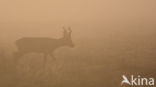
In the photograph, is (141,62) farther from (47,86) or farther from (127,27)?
(47,86)

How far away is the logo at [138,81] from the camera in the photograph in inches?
111

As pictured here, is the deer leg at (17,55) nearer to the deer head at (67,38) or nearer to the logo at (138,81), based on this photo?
the deer head at (67,38)

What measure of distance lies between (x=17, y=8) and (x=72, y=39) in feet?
2.41

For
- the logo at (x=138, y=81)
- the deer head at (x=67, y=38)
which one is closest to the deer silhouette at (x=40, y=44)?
the deer head at (x=67, y=38)

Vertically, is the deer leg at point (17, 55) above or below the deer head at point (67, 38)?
below

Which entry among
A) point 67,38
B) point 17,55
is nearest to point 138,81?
point 67,38

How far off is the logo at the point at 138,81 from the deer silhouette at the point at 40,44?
0.75 meters

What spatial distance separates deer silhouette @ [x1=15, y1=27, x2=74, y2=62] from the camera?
285 centimetres

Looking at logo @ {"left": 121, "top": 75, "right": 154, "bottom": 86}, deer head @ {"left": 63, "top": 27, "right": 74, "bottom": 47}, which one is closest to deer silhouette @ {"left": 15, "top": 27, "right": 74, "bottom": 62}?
deer head @ {"left": 63, "top": 27, "right": 74, "bottom": 47}

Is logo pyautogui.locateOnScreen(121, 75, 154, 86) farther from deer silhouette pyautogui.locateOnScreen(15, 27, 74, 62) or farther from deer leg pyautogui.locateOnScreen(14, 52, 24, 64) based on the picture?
deer leg pyautogui.locateOnScreen(14, 52, 24, 64)

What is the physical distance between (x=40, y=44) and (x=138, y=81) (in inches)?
45.1

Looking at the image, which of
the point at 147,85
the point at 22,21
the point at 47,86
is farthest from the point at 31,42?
the point at 147,85

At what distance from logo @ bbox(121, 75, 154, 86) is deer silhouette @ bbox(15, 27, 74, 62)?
75 centimetres

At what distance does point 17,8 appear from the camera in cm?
301
